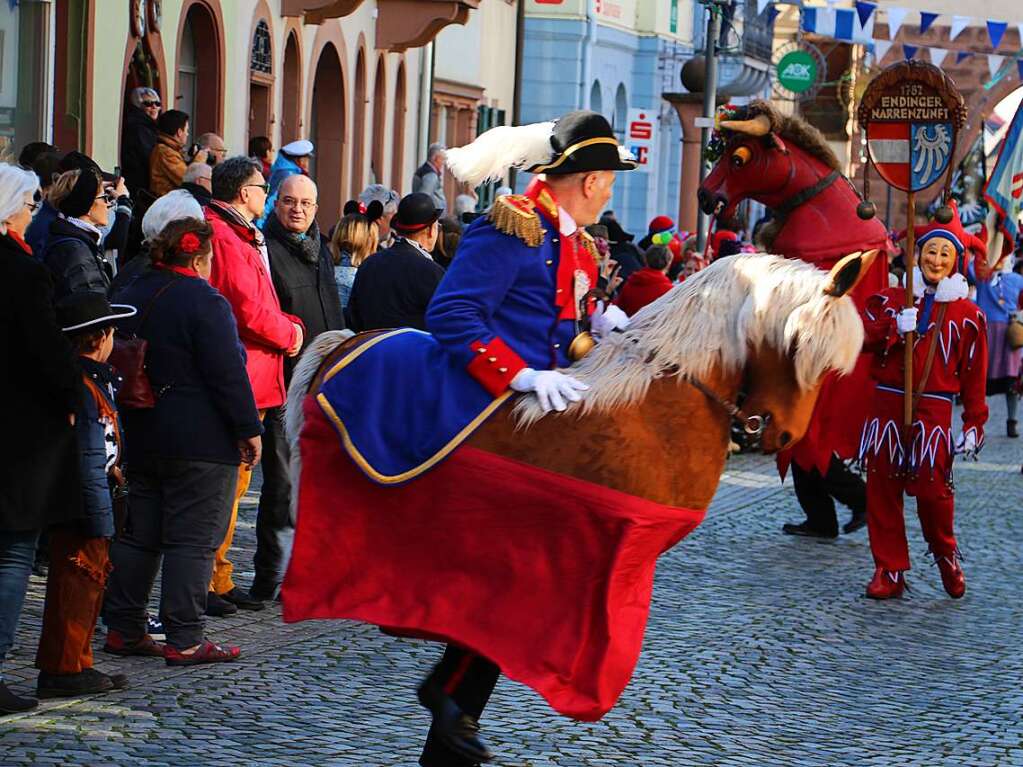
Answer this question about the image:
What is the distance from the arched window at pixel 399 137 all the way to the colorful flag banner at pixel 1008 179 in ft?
45.9

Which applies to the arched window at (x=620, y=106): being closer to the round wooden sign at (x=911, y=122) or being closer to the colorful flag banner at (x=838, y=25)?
the colorful flag banner at (x=838, y=25)

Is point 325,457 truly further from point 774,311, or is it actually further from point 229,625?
point 229,625

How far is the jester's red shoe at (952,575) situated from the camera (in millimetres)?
10055

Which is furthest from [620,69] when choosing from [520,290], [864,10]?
[520,290]

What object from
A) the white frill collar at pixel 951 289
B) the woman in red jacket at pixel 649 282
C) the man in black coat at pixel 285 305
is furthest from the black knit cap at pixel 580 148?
the woman in red jacket at pixel 649 282

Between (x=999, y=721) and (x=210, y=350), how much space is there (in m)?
3.21

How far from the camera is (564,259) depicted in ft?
18.8

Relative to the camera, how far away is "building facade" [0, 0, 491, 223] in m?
15.8

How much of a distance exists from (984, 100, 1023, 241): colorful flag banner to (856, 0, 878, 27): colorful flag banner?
8.80 m

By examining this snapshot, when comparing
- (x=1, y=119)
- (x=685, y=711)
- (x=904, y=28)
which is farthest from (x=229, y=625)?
(x=904, y=28)

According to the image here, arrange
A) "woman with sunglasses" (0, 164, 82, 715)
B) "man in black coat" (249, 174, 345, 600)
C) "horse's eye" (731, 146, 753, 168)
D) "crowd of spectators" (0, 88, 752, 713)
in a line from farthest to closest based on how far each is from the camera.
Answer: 1. "horse's eye" (731, 146, 753, 168)
2. "man in black coat" (249, 174, 345, 600)
3. "crowd of spectators" (0, 88, 752, 713)
4. "woman with sunglasses" (0, 164, 82, 715)

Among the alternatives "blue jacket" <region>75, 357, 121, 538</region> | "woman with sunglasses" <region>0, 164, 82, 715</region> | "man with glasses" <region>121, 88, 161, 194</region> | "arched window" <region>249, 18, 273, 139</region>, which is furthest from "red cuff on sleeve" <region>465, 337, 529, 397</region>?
"arched window" <region>249, 18, 273, 139</region>

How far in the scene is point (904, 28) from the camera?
52.7 m

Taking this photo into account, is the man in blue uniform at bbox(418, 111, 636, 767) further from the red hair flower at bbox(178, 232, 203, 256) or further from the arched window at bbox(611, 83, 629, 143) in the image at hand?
the arched window at bbox(611, 83, 629, 143)
